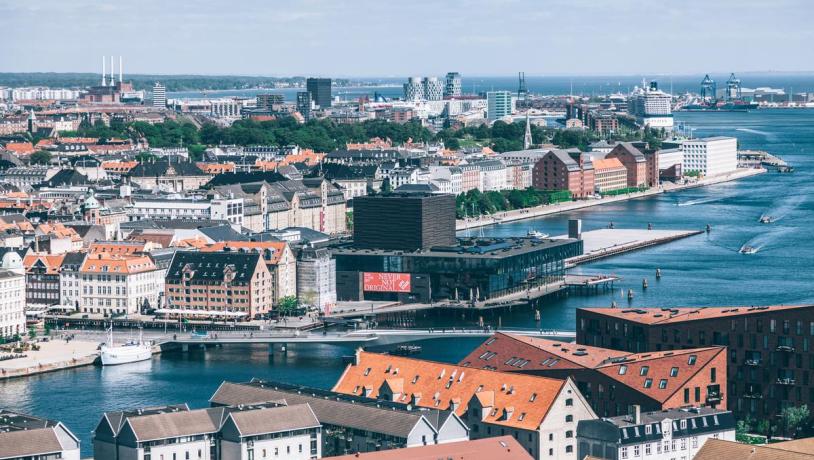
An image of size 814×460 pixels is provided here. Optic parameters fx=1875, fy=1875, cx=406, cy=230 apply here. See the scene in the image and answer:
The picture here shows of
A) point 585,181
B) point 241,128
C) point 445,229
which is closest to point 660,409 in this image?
point 445,229

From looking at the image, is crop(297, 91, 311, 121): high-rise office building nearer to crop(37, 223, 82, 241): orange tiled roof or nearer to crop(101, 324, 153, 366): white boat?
crop(37, 223, 82, 241): orange tiled roof

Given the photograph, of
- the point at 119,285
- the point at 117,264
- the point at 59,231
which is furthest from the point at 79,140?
the point at 119,285

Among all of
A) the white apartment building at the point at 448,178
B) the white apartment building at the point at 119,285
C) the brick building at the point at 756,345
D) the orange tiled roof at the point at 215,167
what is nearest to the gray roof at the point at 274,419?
the brick building at the point at 756,345

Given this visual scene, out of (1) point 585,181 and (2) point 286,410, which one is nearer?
(2) point 286,410

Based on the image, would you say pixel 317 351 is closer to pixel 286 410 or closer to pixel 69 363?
pixel 69 363

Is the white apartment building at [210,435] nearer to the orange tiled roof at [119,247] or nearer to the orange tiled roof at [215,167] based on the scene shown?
the orange tiled roof at [119,247]
